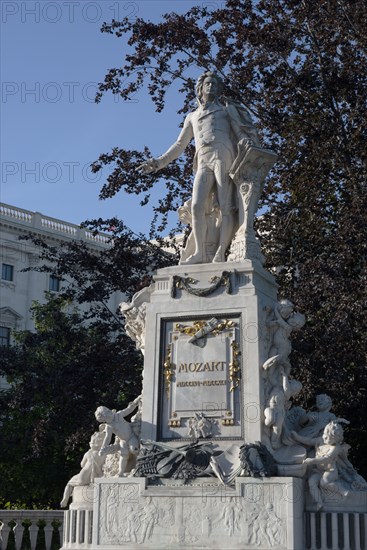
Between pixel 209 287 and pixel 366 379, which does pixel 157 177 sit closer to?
pixel 366 379

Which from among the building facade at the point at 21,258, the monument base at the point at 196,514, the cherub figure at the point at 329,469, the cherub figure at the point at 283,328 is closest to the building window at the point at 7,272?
the building facade at the point at 21,258

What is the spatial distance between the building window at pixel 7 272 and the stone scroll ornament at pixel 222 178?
115 feet

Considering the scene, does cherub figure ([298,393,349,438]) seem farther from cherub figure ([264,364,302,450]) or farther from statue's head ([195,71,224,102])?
statue's head ([195,71,224,102])

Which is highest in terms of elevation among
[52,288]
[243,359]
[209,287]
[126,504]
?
[52,288]

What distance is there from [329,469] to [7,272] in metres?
38.3

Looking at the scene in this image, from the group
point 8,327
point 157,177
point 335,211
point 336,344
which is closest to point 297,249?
point 335,211

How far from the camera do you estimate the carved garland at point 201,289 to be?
40.9ft

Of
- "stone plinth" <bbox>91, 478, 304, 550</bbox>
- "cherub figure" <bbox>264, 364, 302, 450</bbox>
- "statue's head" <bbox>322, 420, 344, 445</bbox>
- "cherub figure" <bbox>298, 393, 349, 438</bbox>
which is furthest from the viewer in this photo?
"cherub figure" <bbox>298, 393, 349, 438</bbox>

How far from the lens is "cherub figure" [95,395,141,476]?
12289 millimetres

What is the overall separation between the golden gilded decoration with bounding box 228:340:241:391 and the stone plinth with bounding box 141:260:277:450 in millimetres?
13

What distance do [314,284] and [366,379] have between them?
78.9 inches

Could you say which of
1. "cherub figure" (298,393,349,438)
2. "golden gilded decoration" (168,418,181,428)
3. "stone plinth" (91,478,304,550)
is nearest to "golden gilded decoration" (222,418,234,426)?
"golden gilded decoration" (168,418,181,428)

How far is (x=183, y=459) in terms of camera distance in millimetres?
11773

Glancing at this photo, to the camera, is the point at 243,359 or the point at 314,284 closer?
the point at 243,359
